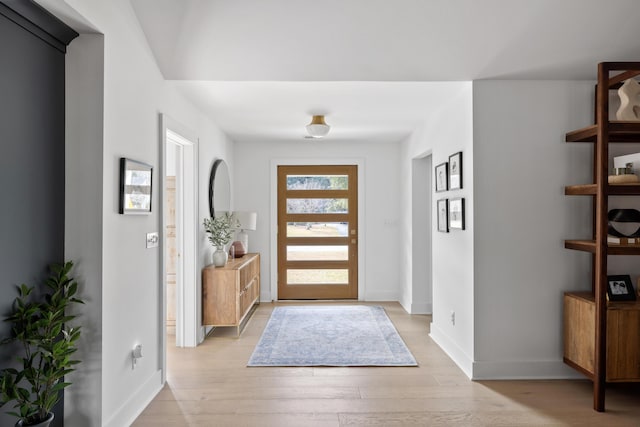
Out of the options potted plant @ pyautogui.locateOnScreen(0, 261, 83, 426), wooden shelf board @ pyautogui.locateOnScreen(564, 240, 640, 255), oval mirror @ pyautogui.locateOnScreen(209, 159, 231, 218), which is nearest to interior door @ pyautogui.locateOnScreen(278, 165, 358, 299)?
oval mirror @ pyautogui.locateOnScreen(209, 159, 231, 218)

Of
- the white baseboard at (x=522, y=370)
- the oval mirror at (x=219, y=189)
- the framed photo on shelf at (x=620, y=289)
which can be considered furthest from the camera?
the oval mirror at (x=219, y=189)

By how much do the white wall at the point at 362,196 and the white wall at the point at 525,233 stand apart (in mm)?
2997

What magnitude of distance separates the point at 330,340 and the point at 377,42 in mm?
2788

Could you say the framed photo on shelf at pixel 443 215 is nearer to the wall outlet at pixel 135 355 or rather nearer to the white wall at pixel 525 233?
the white wall at pixel 525 233

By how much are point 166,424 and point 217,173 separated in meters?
2.91

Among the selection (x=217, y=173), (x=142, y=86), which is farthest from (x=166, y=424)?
(x=217, y=173)

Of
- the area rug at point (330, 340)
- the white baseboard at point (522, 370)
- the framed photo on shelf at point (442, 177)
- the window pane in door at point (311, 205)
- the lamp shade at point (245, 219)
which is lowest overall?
the area rug at point (330, 340)

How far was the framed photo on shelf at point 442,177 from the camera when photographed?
13.3 feet

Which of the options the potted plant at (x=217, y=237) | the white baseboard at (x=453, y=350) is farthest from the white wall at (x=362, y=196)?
the white baseboard at (x=453, y=350)

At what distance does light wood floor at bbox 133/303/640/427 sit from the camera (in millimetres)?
2730

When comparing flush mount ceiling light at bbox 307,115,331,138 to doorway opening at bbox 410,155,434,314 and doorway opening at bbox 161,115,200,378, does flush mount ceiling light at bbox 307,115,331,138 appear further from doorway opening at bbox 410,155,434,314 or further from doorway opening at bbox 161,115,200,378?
doorway opening at bbox 410,155,434,314

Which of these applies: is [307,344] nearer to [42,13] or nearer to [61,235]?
[61,235]

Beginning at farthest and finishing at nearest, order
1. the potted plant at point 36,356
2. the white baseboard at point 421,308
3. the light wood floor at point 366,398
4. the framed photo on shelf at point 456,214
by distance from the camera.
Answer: the white baseboard at point 421,308 < the framed photo on shelf at point 456,214 < the light wood floor at point 366,398 < the potted plant at point 36,356

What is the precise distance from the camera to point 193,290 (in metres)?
4.19
